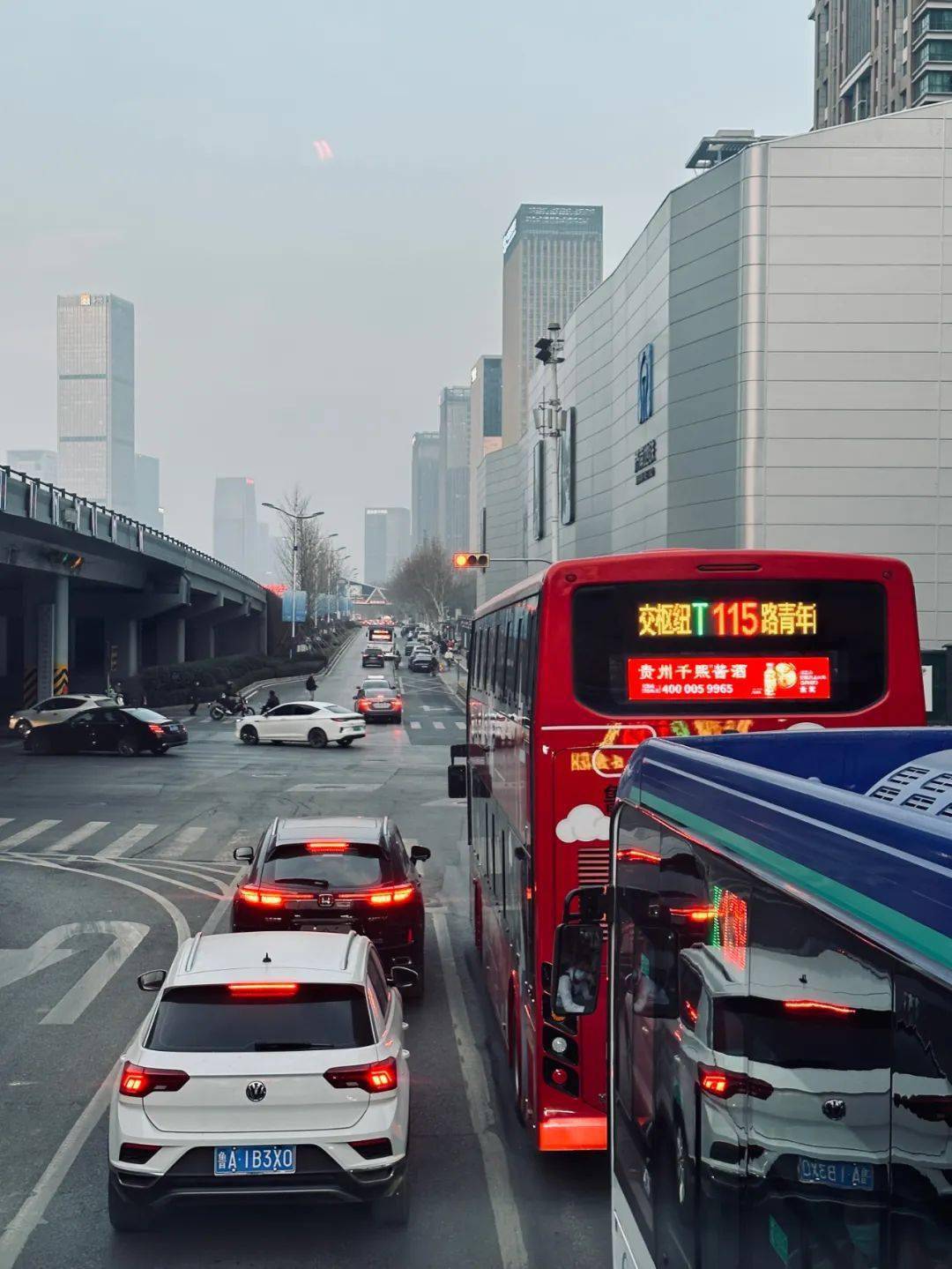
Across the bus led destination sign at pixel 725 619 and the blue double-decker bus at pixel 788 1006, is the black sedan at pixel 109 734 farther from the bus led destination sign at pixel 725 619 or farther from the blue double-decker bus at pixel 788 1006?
the blue double-decker bus at pixel 788 1006

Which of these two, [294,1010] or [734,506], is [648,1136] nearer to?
[294,1010]

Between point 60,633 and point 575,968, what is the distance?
50995 mm

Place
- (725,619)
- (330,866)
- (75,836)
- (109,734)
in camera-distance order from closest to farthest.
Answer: (725,619), (330,866), (75,836), (109,734)

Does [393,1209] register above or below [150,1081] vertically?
below

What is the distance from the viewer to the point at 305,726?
43.6 meters

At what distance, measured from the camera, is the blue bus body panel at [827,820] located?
2.32m

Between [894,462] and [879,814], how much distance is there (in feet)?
156

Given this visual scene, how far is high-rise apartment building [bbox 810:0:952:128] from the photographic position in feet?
307

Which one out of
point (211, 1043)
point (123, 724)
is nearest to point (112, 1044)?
point (211, 1043)

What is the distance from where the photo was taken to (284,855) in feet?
37.5

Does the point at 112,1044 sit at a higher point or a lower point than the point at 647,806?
lower

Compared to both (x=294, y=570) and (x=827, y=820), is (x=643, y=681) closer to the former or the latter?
(x=827, y=820)

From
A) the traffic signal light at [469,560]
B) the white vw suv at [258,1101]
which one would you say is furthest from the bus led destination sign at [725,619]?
the traffic signal light at [469,560]

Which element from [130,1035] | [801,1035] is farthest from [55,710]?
[801,1035]
